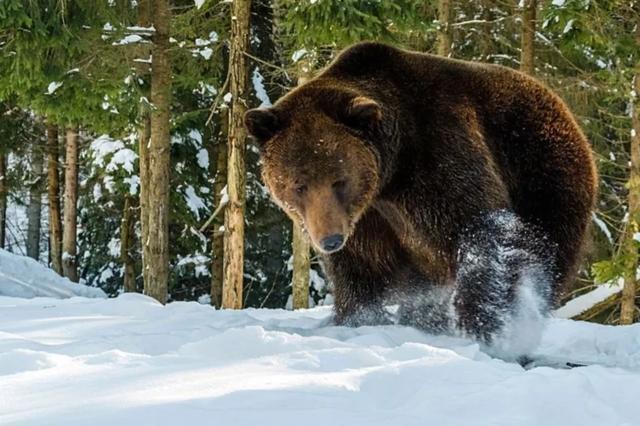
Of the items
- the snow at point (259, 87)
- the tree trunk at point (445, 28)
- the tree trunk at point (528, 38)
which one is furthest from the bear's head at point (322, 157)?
the snow at point (259, 87)

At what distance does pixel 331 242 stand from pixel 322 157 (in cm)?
57

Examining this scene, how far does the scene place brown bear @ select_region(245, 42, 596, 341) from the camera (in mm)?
4879

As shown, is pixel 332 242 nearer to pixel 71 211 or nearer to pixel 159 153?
pixel 159 153

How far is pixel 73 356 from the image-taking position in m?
3.21

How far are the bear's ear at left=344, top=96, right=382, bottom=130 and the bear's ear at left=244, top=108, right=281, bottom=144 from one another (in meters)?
0.47

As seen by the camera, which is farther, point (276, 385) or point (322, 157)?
point (322, 157)

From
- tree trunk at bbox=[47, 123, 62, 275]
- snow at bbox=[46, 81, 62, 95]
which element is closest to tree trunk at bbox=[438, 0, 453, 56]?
snow at bbox=[46, 81, 62, 95]

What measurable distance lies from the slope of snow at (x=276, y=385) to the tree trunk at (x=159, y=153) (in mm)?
7837

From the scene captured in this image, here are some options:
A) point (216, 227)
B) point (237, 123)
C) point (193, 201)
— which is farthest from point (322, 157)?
point (193, 201)

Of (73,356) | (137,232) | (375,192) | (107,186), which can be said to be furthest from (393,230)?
(137,232)

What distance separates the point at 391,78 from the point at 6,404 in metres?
3.73

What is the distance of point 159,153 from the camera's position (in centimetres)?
1173

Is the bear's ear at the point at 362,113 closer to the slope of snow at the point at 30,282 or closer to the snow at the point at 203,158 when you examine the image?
the slope of snow at the point at 30,282

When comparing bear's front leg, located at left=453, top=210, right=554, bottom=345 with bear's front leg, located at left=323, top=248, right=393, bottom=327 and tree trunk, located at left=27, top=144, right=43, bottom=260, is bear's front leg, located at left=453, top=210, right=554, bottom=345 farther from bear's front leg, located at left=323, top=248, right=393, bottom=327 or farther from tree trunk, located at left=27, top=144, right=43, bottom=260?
tree trunk, located at left=27, top=144, right=43, bottom=260
